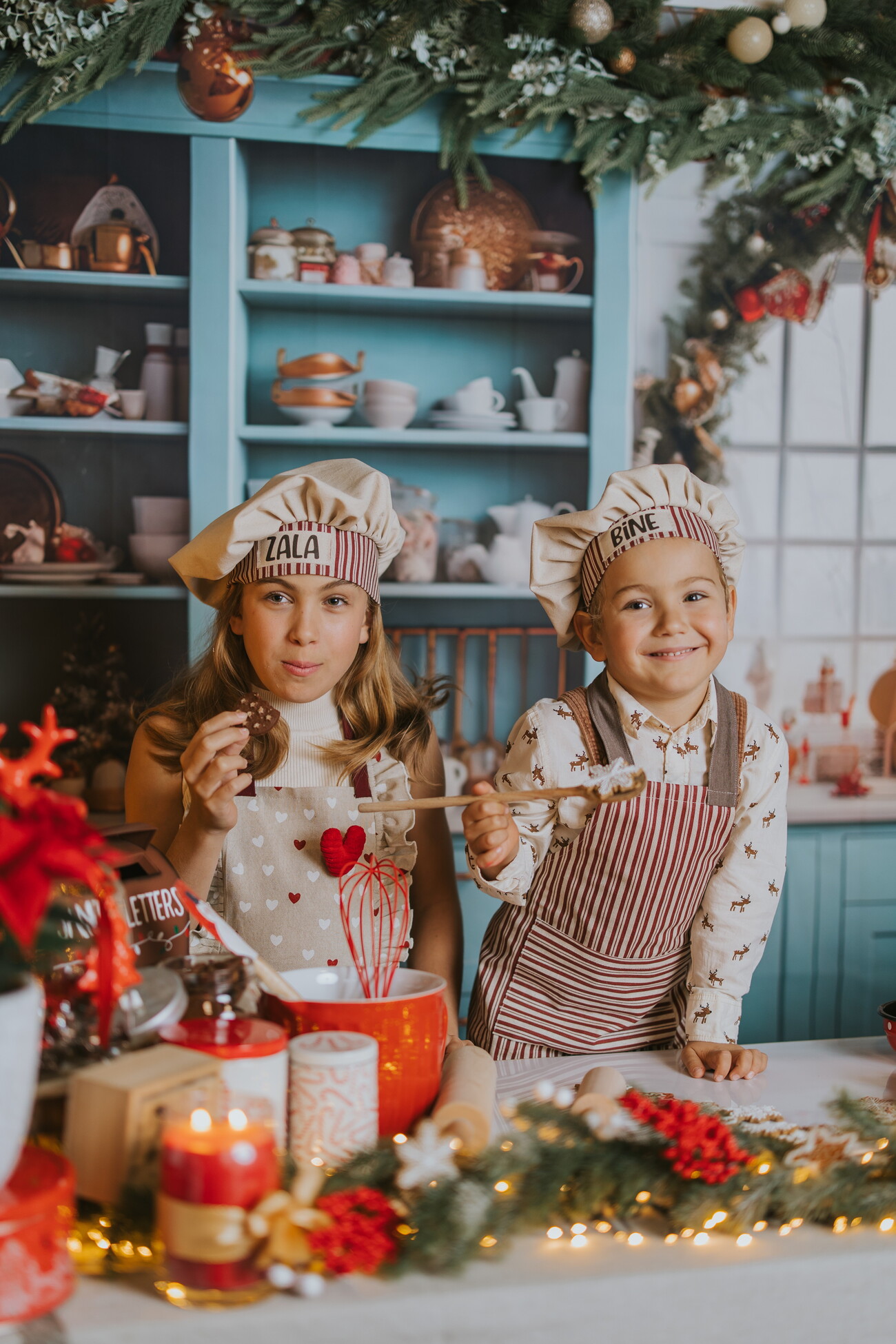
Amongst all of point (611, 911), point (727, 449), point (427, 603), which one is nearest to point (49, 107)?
point (427, 603)

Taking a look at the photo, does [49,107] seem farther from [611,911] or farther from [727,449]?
[611,911]

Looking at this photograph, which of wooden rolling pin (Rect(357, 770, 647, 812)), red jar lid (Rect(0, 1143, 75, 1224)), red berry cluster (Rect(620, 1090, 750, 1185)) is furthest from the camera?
wooden rolling pin (Rect(357, 770, 647, 812))

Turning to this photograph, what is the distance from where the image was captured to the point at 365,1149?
26.0 inches

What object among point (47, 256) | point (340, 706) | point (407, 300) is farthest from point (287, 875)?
point (47, 256)

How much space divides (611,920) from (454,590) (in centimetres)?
113

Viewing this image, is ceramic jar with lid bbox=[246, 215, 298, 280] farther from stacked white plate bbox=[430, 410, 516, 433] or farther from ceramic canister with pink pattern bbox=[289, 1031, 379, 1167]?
ceramic canister with pink pattern bbox=[289, 1031, 379, 1167]

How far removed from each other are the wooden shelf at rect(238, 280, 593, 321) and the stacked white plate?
0.23 metres

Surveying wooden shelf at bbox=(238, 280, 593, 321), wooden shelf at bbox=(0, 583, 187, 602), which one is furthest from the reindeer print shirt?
wooden shelf at bbox=(238, 280, 593, 321)

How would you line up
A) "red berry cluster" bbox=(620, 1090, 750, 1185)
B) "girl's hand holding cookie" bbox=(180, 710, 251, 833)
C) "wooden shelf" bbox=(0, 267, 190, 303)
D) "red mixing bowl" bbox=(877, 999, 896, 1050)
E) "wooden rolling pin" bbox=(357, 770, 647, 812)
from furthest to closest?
"wooden shelf" bbox=(0, 267, 190, 303)
"girl's hand holding cookie" bbox=(180, 710, 251, 833)
"red mixing bowl" bbox=(877, 999, 896, 1050)
"wooden rolling pin" bbox=(357, 770, 647, 812)
"red berry cluster" bbox=(620, 1090, 750, 1185)

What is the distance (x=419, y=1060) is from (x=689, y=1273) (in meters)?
0.23

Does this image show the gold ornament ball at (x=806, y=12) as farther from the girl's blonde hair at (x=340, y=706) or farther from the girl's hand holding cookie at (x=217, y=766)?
the girl's hand holding cookie at (x=217, y=766)

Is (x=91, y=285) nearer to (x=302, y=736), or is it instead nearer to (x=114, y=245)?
(x=114, y=245)

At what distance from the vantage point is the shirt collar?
1.22m

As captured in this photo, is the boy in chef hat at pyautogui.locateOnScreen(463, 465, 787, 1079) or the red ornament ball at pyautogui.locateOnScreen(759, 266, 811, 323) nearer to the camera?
the boy in chef hat at pyautogui.locateOnScreen(463, 465, 787, 1079)
